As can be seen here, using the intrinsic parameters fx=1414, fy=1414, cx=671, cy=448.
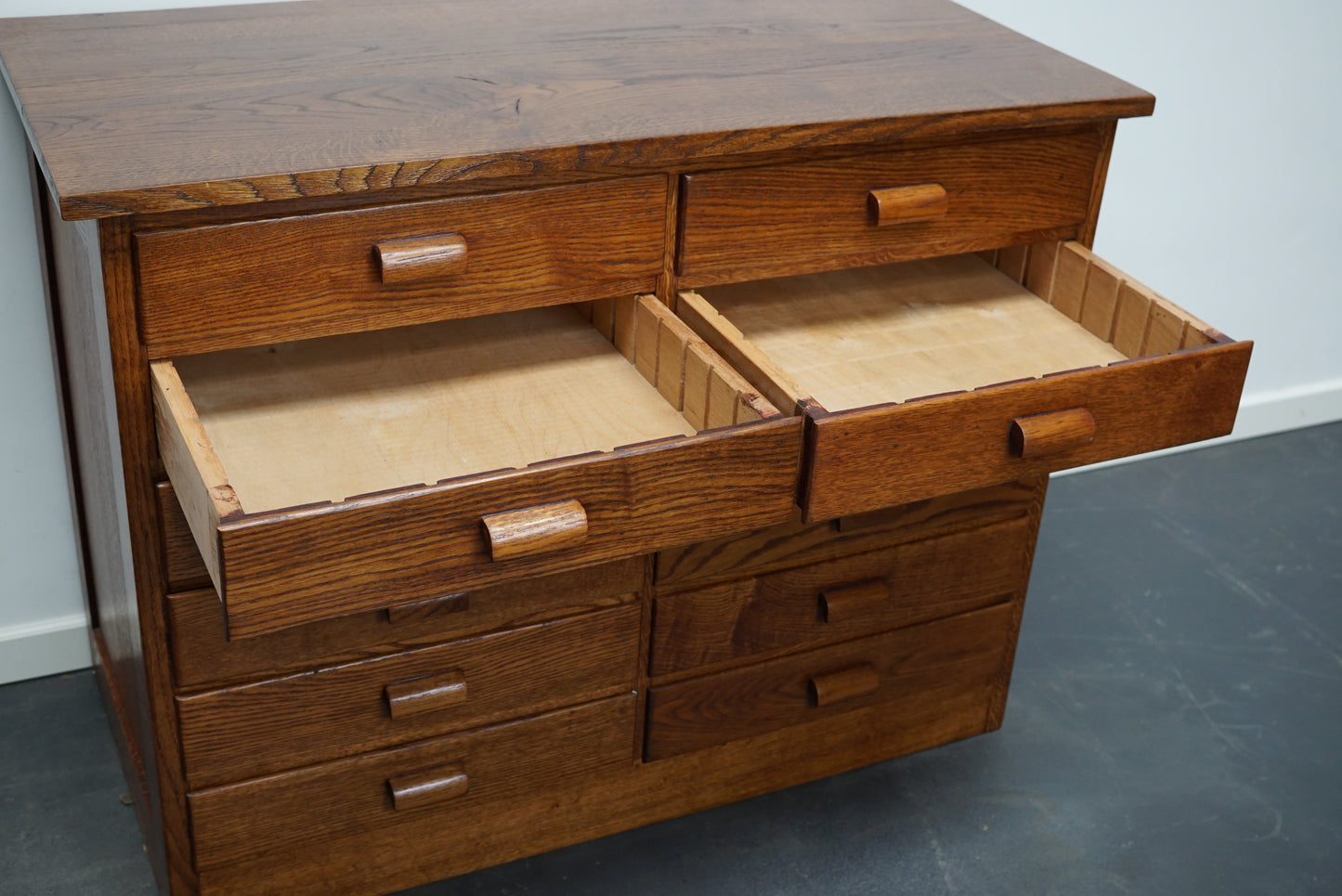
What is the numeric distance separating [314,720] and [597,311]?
1.82 ft

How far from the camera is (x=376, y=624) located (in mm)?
1517

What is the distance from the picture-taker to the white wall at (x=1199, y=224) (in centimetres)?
196

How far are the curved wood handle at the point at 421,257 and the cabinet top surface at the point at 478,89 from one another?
0.06m

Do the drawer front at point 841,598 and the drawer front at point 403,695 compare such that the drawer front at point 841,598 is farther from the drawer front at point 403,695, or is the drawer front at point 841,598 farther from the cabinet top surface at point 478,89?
the cabinet top surface at point 478,89

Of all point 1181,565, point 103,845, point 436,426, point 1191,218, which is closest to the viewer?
point 436,426

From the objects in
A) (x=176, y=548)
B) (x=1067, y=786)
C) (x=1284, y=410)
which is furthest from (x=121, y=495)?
(x=1284, y=410)

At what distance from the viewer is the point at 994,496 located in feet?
6.04

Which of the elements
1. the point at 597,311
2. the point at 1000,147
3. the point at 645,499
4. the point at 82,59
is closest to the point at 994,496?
the point at 1000,147

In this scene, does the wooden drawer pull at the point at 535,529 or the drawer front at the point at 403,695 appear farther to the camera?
the drawer front at the point at 403,695

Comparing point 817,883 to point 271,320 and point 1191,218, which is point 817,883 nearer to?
point 271,320

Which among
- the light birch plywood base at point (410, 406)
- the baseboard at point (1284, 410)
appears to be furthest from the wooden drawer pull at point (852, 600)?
the baseboard at point (1284, 410)

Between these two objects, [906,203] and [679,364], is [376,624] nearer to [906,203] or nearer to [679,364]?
[679,364]

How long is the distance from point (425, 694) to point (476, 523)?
44 cm

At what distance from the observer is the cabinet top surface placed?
4.23ft
